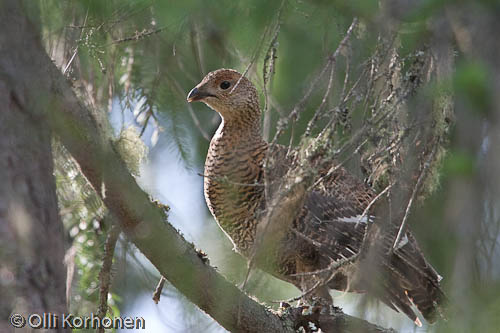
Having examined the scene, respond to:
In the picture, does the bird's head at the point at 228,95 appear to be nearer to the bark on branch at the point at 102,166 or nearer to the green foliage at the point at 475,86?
the bark on branch at the point at 102,166

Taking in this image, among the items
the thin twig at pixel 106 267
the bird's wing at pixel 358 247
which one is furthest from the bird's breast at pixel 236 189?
the thin twig at pixel 106 267

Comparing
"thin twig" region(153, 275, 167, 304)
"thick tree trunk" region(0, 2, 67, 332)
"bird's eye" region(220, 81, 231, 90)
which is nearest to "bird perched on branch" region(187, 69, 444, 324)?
"bird's eye" region(220, 81, 231, 90)

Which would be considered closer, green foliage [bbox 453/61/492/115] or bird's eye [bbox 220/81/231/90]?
green foliage [bbox 453/61/492/115]

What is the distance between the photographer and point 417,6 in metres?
1.92

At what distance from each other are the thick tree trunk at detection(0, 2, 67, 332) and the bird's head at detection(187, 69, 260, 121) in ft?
6.43

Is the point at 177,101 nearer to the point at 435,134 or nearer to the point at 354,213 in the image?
the point at 354,213

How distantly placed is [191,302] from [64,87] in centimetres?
109

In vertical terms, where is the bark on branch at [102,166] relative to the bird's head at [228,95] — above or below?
below

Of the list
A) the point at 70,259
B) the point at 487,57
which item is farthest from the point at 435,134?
the point at 70,259

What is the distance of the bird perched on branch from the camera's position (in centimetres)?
406

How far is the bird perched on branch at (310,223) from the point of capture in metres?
4.06

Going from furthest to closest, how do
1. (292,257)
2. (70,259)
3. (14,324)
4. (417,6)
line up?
(292,257), (70,259), (14,324), (417,6)

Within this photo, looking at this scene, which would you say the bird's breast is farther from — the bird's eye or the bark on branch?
the bark on branch

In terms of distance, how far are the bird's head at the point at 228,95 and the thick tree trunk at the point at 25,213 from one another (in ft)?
6.43
